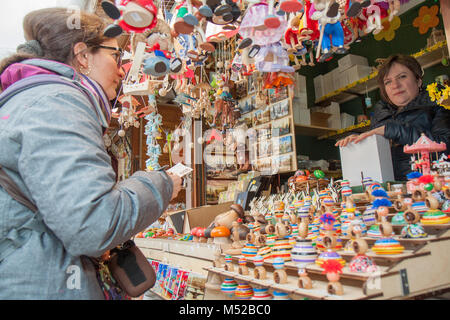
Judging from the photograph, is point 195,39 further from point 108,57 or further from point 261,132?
point 261,132

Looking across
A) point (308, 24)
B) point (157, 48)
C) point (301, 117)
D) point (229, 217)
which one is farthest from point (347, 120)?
point (157, 48)

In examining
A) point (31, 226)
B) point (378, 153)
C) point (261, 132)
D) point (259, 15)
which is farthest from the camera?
point (261, 132)

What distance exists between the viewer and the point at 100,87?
1092 millimetres

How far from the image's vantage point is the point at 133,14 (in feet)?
4.29

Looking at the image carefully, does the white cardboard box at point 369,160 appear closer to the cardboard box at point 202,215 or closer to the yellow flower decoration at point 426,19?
the cardboard box at point 202,215

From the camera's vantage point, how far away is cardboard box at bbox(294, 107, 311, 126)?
467 centimetres

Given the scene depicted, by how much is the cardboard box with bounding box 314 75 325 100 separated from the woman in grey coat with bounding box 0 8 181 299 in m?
4.79

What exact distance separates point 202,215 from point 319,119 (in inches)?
108

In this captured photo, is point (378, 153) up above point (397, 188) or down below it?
above

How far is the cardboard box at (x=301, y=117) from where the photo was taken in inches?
184

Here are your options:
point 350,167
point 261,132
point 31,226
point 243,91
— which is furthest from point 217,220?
point 243,91

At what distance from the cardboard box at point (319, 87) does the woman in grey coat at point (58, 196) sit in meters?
4.79

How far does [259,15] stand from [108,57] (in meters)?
0.79

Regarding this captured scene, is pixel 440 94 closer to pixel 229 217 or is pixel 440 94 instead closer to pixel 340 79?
pixel 229 217
